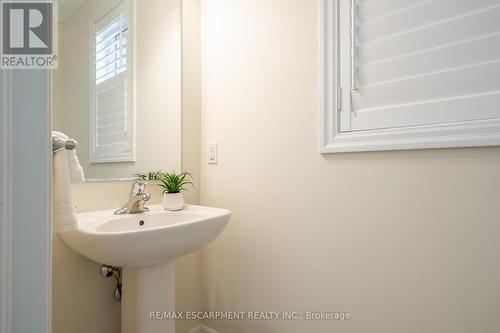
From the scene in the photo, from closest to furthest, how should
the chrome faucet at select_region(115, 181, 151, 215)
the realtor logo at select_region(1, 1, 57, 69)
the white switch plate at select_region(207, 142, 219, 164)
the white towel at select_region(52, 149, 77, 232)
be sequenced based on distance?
the realtor logo at select_region(1, 1, 57, 69)
the white towel at select_region(52, 149, 77, 232)
the chrome faucet at select_region(115, 181, 151, 215)
the white switch plate at select_region(207, 142, 219, 164)

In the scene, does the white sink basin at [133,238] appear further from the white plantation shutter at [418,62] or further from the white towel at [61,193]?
the white plantation shutter at [418,62]

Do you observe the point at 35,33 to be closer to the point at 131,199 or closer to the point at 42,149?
the point at 42,149

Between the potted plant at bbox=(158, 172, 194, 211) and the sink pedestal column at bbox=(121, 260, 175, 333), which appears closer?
the sink pedestal column at bbox=(121, 260, 175, 333)

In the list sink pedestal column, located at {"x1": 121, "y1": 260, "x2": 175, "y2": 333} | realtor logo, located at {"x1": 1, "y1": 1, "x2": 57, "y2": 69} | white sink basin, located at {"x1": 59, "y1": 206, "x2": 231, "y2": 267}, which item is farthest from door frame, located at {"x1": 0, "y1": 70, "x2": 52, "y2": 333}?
sink pedestal column, located at {"x1": 121, "y1": 260, "x2": 175, "y2": 333}

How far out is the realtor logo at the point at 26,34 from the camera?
31 cm

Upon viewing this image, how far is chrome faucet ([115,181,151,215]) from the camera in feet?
3.38

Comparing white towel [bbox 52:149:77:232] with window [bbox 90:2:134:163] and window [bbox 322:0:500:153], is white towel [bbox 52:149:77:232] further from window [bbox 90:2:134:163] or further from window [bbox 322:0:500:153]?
window [bbox 322:0:500:153]

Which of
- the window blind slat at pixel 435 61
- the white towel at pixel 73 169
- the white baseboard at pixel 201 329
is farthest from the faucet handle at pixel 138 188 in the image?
the window blind slat at pixel 435 61

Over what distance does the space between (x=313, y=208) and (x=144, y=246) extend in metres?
0.64

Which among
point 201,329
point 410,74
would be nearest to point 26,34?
point 410,74

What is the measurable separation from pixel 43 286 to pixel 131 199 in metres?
0.72

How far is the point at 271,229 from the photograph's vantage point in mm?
1156

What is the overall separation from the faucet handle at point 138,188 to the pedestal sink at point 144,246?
0.09m

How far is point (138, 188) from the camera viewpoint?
106cm
